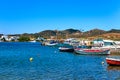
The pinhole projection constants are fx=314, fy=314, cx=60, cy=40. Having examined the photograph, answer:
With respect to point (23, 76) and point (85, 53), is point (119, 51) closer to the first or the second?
point (85, 53)

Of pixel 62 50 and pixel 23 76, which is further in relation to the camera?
pixel 62 50

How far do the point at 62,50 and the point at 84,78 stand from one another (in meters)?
67.3

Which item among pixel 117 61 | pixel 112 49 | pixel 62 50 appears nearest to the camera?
pixel 117 61

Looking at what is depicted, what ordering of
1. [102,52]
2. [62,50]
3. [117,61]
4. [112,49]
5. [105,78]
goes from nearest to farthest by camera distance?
[105,78] → [117,61] → [102,52] → [112,49] → [62,50]

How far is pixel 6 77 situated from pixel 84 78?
31.4ft

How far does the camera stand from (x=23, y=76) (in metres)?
39.8

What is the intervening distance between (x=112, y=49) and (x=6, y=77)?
53.6 m

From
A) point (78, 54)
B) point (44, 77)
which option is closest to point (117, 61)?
point (44, 77)

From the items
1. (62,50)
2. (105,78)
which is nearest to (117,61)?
(105,78)

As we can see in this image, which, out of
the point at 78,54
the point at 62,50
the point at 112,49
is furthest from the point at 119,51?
the point at 62,50

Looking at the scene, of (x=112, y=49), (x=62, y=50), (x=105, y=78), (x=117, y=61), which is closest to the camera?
(x=105, y=78)

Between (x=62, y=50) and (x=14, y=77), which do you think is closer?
(x=14, y=77)

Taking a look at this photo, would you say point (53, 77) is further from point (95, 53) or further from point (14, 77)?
point (95, 53)

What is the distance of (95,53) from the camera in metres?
82.6
